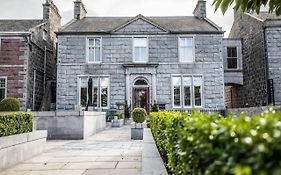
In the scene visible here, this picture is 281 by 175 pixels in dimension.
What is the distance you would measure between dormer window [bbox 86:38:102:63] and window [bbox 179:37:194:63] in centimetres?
693

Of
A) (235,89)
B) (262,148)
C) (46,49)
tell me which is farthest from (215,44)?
(262,148)

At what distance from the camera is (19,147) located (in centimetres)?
637

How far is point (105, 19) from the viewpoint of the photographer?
2614 centimetres

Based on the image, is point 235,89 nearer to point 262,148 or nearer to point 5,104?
point 5,104

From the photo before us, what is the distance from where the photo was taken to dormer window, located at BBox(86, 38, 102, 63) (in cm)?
2300

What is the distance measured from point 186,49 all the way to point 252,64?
6.06m

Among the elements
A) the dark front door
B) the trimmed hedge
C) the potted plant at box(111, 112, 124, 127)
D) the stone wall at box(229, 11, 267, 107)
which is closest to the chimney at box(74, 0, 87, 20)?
the dark front door

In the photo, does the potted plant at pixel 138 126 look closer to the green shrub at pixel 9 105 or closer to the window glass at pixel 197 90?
the green shrub at pixel 9 105

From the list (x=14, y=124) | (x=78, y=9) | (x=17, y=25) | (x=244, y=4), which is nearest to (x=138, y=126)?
(x=14, y=124)

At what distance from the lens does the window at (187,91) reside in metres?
22.4

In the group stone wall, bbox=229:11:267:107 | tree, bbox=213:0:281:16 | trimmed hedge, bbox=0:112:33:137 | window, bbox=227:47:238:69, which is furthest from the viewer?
window, bbox=227:47:238:69

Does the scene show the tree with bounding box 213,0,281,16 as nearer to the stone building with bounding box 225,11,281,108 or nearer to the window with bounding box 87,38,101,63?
the stone building with bounding box 225,11,281,108

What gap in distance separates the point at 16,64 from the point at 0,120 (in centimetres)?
1771

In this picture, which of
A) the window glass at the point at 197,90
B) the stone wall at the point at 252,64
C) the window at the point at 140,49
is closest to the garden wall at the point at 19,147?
the window at the point at 140,49
